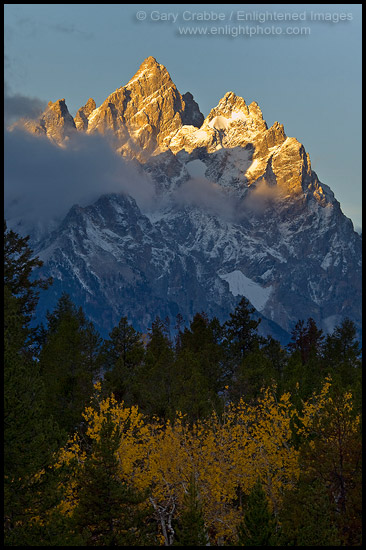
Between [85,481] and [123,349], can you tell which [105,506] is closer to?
[85,481]

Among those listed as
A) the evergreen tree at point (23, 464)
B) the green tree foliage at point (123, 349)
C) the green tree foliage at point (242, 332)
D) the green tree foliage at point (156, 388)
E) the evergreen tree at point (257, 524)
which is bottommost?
the evergreen tree at point (257, 524)

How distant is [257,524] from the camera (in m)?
29.6

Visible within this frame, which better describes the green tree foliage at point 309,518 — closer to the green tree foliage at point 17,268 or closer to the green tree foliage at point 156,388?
the green tree foliage at point 156,388

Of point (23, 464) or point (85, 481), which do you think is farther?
point (85, 481)

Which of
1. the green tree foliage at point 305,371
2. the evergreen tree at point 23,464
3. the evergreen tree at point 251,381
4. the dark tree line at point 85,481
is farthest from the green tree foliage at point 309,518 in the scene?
the evergreen tree at point 251,381

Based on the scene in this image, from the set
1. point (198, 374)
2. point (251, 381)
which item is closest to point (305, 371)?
point (251, 381)

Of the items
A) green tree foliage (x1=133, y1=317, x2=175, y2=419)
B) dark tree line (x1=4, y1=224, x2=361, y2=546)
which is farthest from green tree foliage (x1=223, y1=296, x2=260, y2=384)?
dark tree line (x1=4, y1=224, x2=361, y2=546)

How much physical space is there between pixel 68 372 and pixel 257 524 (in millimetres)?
34102

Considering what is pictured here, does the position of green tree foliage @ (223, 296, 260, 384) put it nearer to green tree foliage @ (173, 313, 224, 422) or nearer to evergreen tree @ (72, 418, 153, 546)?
green tree foliage @ (173, 313, 224, 422)

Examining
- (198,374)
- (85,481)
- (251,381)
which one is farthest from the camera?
(251,381)

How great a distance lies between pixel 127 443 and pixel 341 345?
52.9 m

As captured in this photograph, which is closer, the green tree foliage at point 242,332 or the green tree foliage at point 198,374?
the green tree foliage at point 198,374

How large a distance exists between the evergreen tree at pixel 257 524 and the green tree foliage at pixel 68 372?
1767 centimetres

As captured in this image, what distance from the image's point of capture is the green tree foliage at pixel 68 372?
170ft
